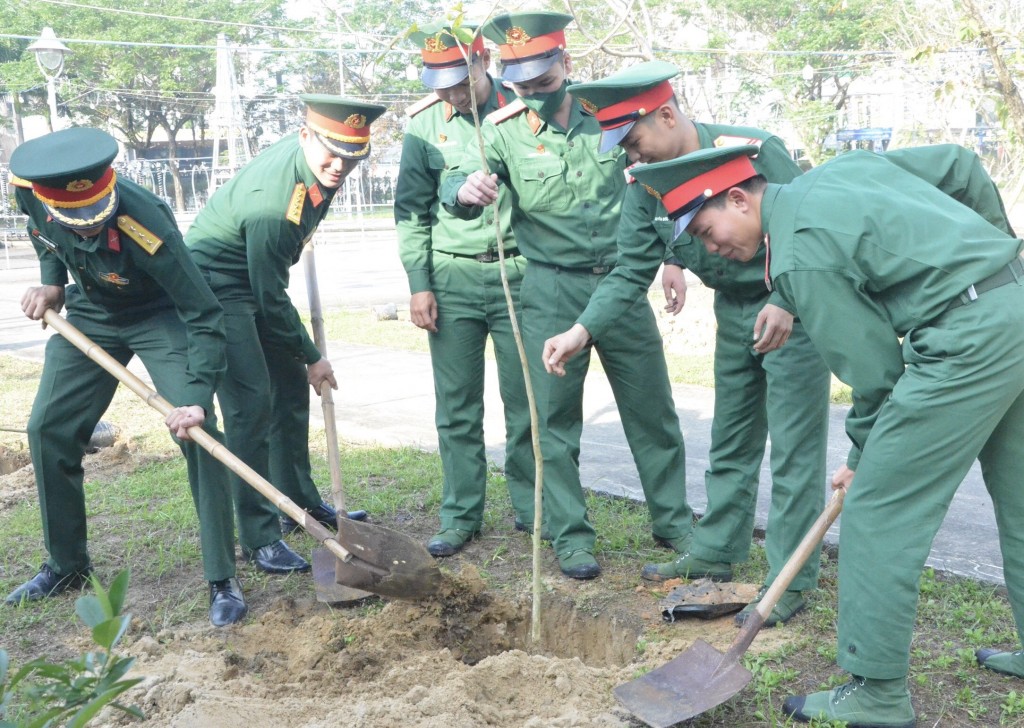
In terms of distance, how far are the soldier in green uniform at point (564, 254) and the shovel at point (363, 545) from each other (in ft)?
2.35

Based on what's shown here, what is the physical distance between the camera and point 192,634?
12.5ft

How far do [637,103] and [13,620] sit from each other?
311 centimetres

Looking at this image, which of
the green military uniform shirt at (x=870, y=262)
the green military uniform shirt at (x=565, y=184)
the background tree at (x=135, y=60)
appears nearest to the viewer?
the green military uniform shirt at (x=870, y=262)

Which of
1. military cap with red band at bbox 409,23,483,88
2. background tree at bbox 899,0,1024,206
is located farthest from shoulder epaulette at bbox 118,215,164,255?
background tree at bbox 899,0,1024,206

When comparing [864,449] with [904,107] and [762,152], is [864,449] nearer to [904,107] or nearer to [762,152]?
[762,152]

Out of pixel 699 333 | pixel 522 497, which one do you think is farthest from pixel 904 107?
pixel 522 497

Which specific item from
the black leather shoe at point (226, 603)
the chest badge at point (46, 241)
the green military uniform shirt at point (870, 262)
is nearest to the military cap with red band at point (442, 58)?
the chest badge at point (46, 241)

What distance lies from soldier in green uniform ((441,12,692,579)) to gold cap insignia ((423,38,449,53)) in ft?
0.66

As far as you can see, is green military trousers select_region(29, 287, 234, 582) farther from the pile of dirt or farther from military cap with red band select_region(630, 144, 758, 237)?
military cap with red band select_region(630, 144, 758, 237)

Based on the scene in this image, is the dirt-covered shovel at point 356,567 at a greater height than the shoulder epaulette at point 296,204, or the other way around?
the shoulder epaulette at point 296,204

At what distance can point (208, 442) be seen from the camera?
3.80 m

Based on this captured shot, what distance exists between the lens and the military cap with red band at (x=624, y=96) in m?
3.50

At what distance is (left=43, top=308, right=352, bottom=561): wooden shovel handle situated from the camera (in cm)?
376

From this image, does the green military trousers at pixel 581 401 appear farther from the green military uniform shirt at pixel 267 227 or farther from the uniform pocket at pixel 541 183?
the green military uniform shirt at pixel 267 227
